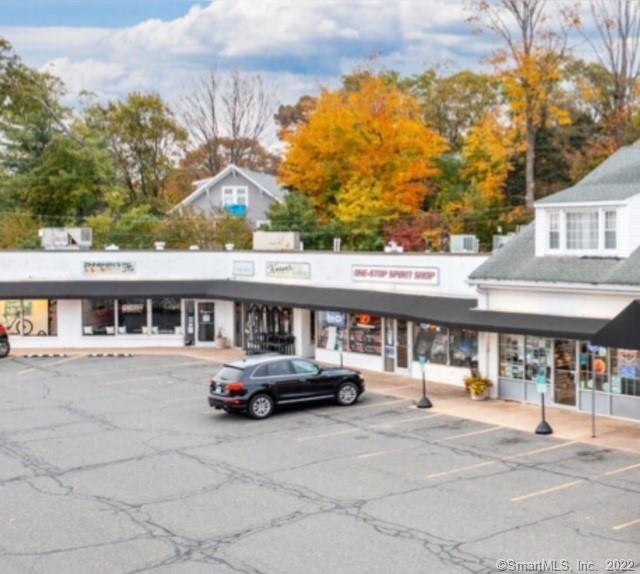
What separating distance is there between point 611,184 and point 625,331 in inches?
337

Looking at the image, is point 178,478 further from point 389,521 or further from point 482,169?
point 482,169

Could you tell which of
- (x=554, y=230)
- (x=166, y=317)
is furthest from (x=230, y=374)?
(x=166, y=317)

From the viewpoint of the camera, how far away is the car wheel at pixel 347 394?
25719 millimetres

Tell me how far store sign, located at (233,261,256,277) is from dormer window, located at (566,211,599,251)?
16753 mm

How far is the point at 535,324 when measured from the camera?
2461cm

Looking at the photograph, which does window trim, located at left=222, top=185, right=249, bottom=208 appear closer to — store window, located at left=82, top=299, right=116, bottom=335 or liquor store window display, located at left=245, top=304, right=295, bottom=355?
store window, located at left=82, top=299, right=116, bottom=335

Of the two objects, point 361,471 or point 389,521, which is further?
point 361,471

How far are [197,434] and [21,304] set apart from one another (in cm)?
2106

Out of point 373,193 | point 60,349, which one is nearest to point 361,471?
point 60,349

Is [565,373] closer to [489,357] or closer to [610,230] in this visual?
[489,357]

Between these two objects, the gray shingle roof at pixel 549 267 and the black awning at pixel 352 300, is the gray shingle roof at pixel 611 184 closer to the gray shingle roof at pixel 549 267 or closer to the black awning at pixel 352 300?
the gray shingle roof at pixel 549 267

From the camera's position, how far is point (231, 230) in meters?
49.0

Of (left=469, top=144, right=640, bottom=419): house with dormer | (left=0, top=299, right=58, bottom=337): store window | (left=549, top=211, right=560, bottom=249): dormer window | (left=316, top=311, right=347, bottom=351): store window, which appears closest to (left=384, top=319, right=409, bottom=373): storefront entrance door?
(left=316, top=311, right=347, bottom=351): store window

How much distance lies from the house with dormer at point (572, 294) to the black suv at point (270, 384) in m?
4.98
